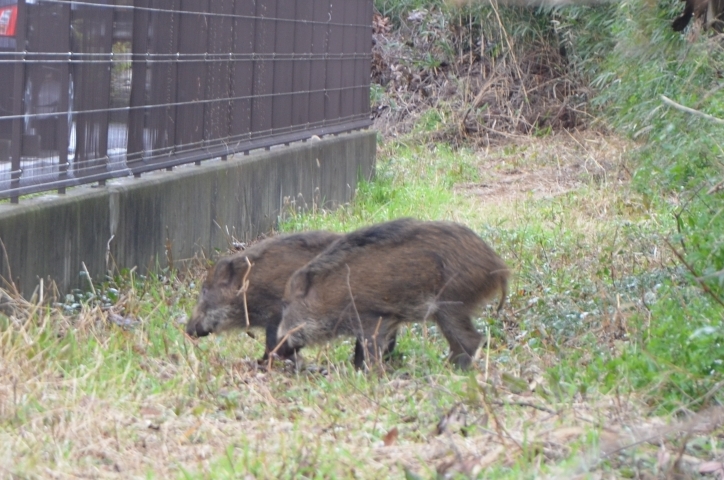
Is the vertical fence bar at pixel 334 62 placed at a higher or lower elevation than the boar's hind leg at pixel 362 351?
higher

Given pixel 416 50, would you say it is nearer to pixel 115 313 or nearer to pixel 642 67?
pixel 642 67

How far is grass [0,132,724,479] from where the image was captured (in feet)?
13.2

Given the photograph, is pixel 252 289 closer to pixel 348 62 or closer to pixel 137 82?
pixel 137 82

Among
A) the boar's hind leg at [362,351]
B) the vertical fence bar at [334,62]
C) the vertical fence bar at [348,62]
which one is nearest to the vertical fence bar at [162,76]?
the boar's hind leg at [362,351]

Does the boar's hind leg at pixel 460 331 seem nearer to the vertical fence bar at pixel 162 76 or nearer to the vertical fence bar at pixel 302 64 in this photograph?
the vertical fence bar at pixel 162 76

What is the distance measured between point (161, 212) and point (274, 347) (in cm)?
244

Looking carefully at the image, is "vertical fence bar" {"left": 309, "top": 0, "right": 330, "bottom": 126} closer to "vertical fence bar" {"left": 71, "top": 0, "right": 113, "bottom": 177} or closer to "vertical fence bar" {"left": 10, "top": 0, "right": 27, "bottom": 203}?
"vertical fence bar" {"left": 71, "top": 0, "right": 113, "bottom": 177}

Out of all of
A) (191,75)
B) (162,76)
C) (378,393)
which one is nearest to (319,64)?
(191,75)

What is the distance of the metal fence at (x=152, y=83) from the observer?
23.1 feet

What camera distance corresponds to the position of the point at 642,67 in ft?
39.0

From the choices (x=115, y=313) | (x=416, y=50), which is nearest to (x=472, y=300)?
(x=115, y=313)

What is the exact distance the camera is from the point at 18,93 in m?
6.88

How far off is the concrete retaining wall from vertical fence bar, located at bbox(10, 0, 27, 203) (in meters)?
0.27

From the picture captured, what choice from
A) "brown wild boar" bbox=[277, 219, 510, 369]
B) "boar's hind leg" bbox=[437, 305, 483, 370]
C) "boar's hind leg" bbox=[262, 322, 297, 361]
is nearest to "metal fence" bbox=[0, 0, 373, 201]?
"boar's hind leg" bbox=[262, 322, 297, 361]
